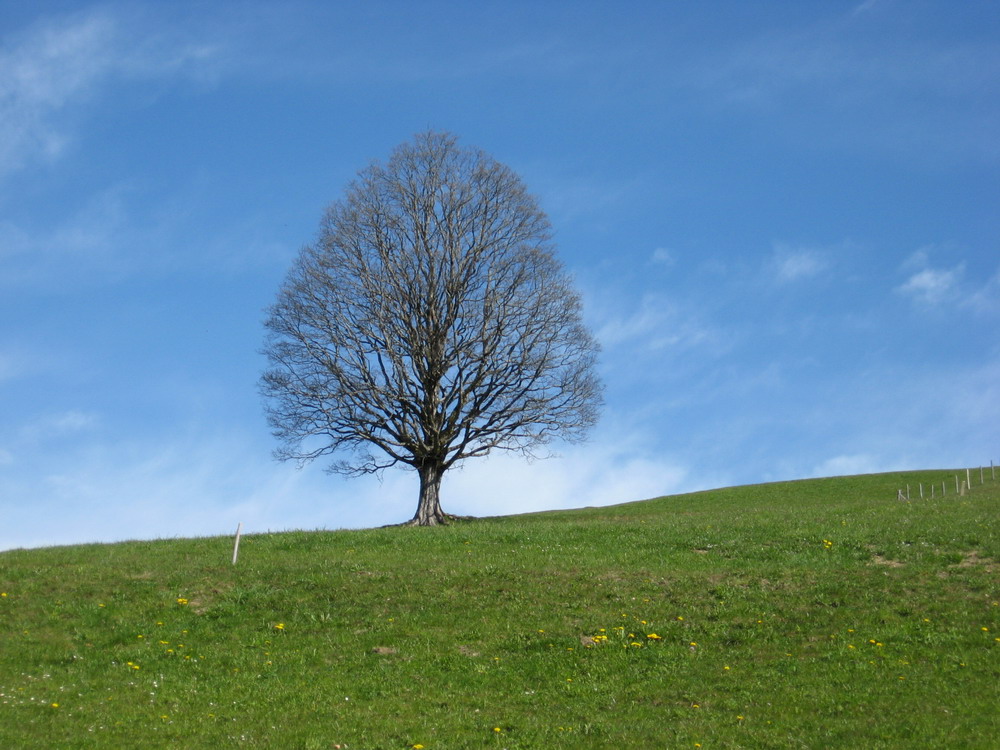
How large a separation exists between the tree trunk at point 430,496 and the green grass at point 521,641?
970 centimetres

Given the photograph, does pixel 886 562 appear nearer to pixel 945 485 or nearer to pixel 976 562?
pixel 976 562

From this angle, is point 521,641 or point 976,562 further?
point 976,562

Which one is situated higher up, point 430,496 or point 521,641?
point 430,496

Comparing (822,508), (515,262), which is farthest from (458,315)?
(822,508)

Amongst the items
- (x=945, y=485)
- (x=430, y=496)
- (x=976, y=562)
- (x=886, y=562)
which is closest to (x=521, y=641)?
(x=886, y=562)

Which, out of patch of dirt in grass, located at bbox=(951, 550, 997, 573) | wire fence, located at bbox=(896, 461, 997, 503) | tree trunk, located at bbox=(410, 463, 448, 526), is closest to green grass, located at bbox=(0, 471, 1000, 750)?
patch of dirt in grass, located at bbox=(951, 550, 997, 573)

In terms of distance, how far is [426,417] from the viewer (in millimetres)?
37969

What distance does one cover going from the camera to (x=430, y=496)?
3841cm

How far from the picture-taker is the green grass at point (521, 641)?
13906 mm

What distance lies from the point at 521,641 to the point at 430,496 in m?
20.4

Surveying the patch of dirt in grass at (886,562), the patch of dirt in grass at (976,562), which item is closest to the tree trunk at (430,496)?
the patch of dirt in grass at (886,562)

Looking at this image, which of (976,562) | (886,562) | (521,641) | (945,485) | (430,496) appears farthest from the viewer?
(945,485)

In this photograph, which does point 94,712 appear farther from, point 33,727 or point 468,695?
point 468,695

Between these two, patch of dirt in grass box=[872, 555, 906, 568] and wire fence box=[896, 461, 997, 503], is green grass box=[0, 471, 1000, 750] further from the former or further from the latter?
wire fence box=[896, 461, 997, 503]
